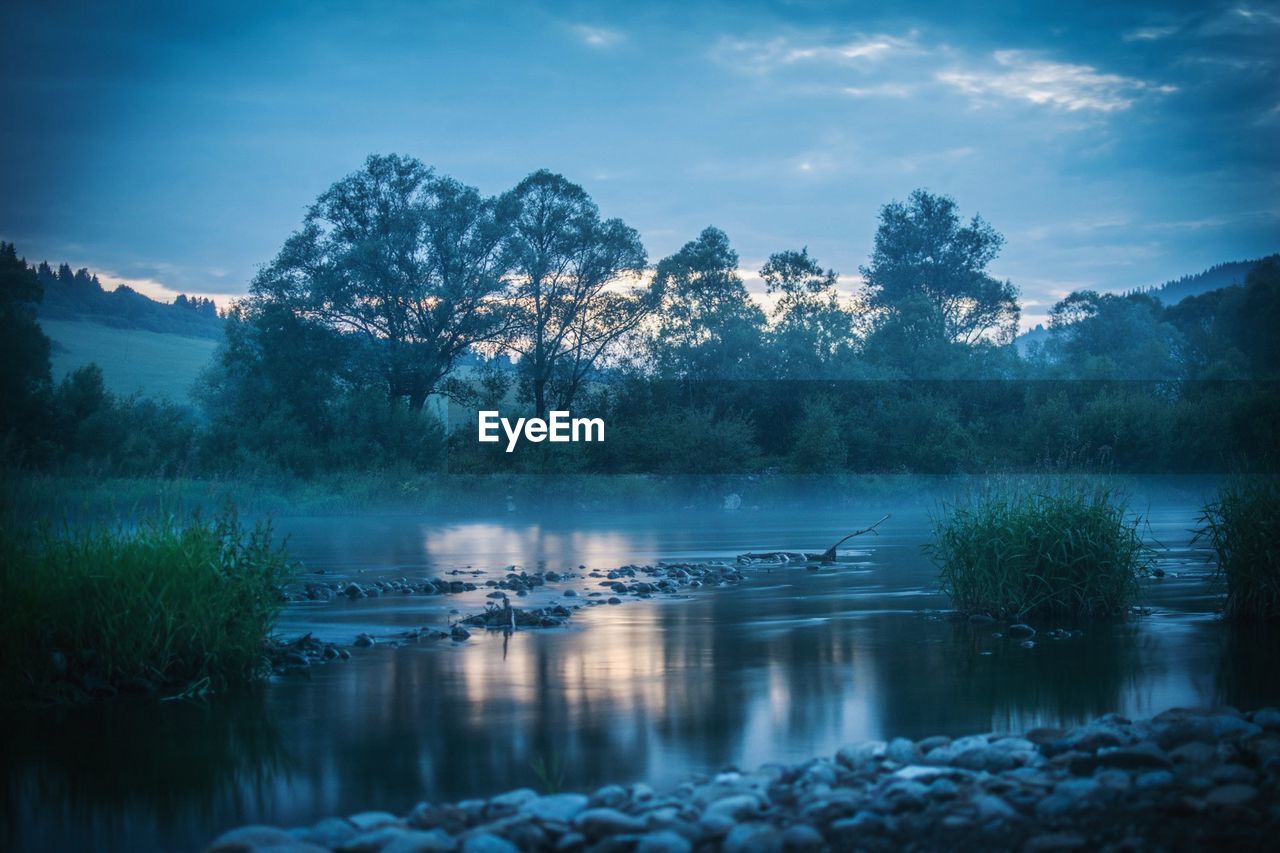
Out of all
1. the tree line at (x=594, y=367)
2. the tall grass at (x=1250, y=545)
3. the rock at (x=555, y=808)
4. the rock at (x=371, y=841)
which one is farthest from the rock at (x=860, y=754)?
the tree line at (x=594, y=367)

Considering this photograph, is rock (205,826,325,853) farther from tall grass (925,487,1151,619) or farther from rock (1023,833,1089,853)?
tall grass (925,487,1151,619)

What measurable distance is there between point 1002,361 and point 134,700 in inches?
2480

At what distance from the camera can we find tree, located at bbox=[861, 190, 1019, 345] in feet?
251

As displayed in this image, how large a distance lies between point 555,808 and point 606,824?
0.59m

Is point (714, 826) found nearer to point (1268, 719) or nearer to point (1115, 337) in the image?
point (1268, 719)

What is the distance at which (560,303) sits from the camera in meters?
58.1

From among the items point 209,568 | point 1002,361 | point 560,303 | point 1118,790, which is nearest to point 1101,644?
point 1118,790

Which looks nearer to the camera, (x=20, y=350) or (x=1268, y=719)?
(x=1268, y=719)

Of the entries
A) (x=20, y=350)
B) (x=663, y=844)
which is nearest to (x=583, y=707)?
(x=663, y=844)

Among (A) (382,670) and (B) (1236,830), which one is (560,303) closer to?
(A) (382,670)

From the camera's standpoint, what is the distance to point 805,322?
2630 inches

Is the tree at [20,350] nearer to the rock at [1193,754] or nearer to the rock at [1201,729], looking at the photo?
the rock at [1201,729]

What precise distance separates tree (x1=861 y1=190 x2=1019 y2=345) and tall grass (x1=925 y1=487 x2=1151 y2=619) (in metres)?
60.3

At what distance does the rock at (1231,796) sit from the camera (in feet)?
21.7
